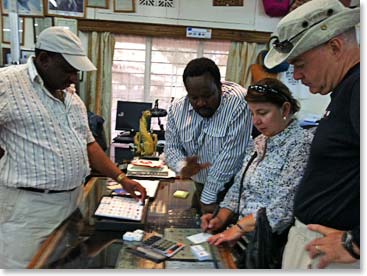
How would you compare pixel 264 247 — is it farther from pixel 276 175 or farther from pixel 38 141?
pixel 38 141

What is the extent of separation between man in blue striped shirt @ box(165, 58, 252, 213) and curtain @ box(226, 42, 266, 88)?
0.03 metres

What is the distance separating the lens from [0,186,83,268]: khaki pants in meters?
0.66

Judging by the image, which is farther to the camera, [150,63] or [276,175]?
[150,63]

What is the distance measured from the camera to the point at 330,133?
18.3 inches

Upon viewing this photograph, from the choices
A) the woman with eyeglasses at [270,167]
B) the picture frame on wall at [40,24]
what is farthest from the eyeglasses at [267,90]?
the picture frame on wall at [40,24]

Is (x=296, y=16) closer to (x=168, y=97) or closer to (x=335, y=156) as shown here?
(x=335, y=156)

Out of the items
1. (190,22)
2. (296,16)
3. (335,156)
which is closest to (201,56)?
(190,22)

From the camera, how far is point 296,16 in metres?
0.50

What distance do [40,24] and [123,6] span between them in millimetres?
171

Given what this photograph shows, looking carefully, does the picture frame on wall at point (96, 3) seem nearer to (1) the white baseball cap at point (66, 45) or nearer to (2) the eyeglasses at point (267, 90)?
(1) the white baseball cap at point (66, 45)

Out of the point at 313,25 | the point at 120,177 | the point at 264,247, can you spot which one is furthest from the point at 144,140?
the point at 313,25

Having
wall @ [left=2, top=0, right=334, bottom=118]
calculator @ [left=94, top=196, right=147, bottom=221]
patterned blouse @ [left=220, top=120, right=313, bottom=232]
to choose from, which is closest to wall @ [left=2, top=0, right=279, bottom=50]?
wall @ [left=2, top=0, right=334, bottom=118]

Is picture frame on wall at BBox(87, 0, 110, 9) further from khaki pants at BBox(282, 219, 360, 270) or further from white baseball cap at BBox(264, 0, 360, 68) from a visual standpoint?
khaki pants at BBox(282, 219, 360, 270)

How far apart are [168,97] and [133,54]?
17cm
